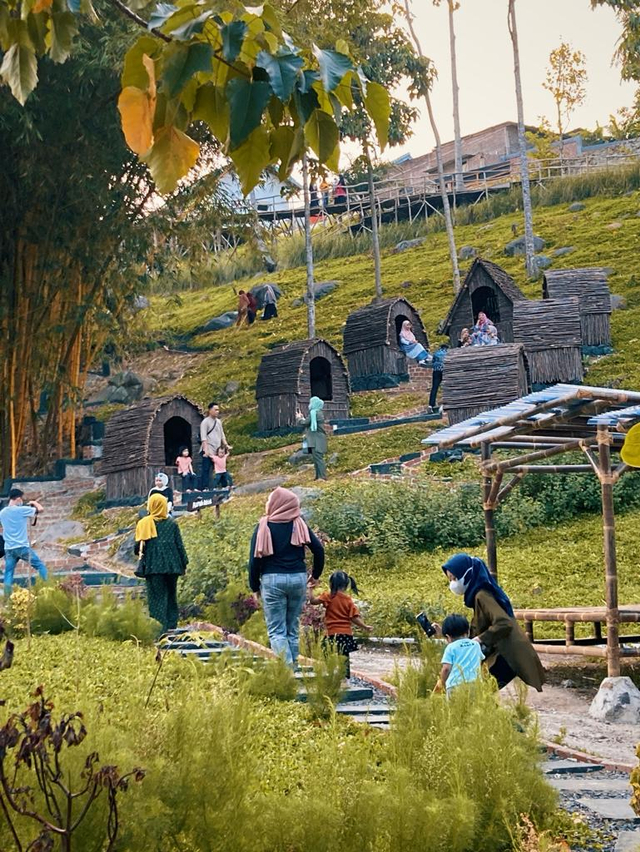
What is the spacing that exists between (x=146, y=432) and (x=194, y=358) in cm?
1308

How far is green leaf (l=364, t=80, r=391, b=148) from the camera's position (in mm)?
3141

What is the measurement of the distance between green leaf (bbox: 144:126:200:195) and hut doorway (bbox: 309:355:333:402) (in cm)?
2570

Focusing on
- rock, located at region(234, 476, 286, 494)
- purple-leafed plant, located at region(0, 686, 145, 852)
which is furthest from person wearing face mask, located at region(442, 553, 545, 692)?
rock, located at region(234, 476, 286, 494)

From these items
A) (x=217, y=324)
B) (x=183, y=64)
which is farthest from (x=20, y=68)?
(x=217, y=324)

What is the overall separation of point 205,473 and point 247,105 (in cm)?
2121

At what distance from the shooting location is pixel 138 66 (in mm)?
3037

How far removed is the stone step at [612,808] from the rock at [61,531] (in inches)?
667

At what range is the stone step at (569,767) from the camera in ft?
26.0

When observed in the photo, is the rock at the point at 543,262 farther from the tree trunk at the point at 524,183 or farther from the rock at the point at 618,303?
the rock at the point at 618,303

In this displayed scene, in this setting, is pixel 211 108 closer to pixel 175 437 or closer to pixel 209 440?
pixel 209 440

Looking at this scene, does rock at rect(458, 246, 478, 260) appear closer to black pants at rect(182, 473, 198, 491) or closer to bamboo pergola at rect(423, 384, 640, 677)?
black pants at rect(182, 473, 198, 491)

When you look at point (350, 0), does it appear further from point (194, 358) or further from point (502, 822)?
point (502, 822)

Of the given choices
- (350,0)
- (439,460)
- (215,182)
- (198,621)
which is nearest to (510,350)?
(439,460)

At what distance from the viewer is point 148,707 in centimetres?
641
